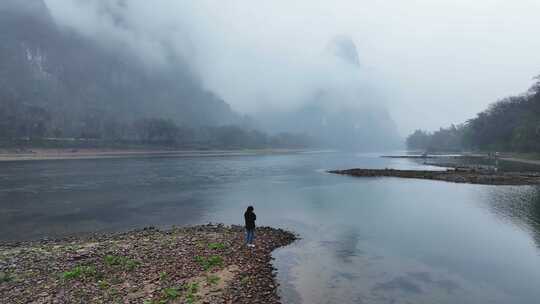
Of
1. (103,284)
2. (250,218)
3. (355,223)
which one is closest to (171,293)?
(103,284)

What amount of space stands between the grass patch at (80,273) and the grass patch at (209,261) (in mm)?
5629

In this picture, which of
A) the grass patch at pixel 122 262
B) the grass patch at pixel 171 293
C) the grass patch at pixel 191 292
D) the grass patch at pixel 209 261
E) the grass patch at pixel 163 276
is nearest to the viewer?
the grass patch at pixel 191 292

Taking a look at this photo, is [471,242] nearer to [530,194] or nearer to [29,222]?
[530,194]

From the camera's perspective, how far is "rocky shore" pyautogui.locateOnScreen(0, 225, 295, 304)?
16.4 metres

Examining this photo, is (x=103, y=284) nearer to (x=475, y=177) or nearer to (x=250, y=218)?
(x=250, y=218)

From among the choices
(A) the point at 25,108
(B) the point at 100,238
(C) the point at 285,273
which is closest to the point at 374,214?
(C) the point at 285,273

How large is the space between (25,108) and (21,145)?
51.2 meters

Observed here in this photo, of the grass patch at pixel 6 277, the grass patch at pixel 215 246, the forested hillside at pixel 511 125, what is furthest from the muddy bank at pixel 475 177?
the grass patch at pixel 6 277

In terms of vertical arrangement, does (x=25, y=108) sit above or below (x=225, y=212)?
above

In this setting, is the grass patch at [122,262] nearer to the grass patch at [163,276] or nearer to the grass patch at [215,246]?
the grass patch at [163,276]

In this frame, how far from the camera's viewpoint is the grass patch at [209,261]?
2036 centimetres

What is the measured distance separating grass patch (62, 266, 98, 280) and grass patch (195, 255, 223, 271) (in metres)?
5.63

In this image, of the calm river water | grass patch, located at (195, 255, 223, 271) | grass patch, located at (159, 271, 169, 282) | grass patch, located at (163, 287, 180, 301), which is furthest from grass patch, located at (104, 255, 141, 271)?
the calm river water

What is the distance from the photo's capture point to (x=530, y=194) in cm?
5016
